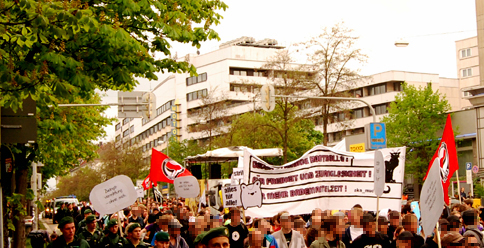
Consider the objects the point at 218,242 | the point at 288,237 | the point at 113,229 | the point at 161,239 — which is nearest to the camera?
the point at 218,242

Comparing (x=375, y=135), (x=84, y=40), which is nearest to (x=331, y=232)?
(x=84, y=40)

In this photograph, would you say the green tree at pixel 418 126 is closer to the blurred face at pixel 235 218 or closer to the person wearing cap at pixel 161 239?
the blurred face at pixel 235 218

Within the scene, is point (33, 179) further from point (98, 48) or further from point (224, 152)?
point (98, 48)

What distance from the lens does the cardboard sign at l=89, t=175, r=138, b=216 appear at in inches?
383

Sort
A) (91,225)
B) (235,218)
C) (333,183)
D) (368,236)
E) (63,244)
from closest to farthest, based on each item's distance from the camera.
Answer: (368,236)
(63,244)
(91,225)
(235,218)
(333,183)

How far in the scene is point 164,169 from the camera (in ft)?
69.8

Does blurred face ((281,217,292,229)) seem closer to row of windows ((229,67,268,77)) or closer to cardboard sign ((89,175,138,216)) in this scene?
cardboard sign ((89,175,138,216))

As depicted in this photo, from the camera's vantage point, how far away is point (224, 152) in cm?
3394

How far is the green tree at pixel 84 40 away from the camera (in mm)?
8781

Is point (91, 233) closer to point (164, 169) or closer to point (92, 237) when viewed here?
point (92, 237)

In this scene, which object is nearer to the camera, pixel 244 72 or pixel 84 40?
pixel 84 40

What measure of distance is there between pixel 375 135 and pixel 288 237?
47.7ft

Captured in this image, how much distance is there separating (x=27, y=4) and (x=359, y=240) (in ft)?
16.9

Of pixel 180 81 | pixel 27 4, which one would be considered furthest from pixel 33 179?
pixel 180 81
